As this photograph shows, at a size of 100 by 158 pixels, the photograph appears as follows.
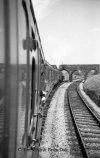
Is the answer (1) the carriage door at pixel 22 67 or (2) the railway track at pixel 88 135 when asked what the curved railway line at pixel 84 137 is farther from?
(1) the carriage door at pixel 22 67

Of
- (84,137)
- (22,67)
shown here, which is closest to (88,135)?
Result: (84,137)

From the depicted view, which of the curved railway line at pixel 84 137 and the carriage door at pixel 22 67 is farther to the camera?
the curved railway line at pixel 84 137

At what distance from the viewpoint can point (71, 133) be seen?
24.4ft

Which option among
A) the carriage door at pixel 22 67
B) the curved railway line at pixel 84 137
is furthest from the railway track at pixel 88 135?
the carriage door at pixel 22 67

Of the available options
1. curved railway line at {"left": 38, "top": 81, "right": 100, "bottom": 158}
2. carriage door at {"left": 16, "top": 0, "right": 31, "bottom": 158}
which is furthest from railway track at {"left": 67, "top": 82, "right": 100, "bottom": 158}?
carriage door at {"left": 16, "top": 0, "right": 31, "bottom": 158}

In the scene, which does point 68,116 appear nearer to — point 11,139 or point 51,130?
point 51,130

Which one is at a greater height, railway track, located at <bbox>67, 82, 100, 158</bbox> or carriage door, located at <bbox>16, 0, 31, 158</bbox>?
carriage door, located at <bbox>16, 0, 31, 158</bbox>

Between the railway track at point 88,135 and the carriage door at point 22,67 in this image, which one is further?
the railway track at point 88,135

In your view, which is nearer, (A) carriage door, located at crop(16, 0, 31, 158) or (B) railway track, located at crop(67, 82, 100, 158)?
(A) carriage door, located at crop(16, 0, 31, 158)

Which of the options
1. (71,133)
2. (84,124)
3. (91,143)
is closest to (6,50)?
(91,143)

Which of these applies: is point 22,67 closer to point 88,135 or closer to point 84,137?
point 84,137

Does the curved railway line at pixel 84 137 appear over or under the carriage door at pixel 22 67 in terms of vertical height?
under

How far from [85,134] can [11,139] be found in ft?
19.8

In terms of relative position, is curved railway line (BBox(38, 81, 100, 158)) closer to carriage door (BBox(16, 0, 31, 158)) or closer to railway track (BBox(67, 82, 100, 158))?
railway track (BBox(67, 82, 100, 158))
